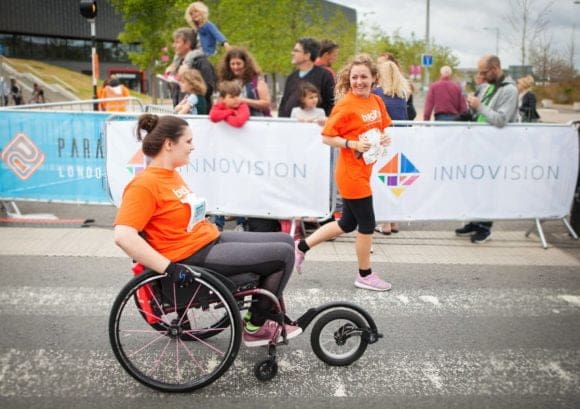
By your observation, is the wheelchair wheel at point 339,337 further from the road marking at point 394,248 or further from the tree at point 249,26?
the tree at point 249,26

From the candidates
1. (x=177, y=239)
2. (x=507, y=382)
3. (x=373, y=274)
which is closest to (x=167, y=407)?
(x=177, y=239)

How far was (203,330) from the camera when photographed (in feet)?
12.5

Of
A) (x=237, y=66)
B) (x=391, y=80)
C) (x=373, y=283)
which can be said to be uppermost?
(x=237, y=66)

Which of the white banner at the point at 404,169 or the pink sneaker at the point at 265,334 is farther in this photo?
the white banner at the point at 404,169

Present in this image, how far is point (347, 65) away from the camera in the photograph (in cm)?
553

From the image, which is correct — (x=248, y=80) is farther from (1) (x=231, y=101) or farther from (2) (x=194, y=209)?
(2) (x=194, y=209)

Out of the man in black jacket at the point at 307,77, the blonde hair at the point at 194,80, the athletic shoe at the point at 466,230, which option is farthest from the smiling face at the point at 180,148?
the athletic shoe at the point at 466,230

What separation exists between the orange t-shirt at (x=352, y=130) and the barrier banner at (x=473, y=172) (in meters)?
1.81

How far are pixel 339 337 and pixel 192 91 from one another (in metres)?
4.94

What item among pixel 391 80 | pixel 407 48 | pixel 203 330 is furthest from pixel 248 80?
pixel 407 48

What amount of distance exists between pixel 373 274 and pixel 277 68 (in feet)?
124

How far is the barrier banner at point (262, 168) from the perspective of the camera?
284 inches

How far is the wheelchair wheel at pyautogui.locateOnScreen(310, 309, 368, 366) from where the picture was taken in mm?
3934

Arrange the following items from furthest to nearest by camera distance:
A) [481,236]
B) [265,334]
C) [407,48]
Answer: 1. [407,48]
2. [481,236]
3. [265,334]
